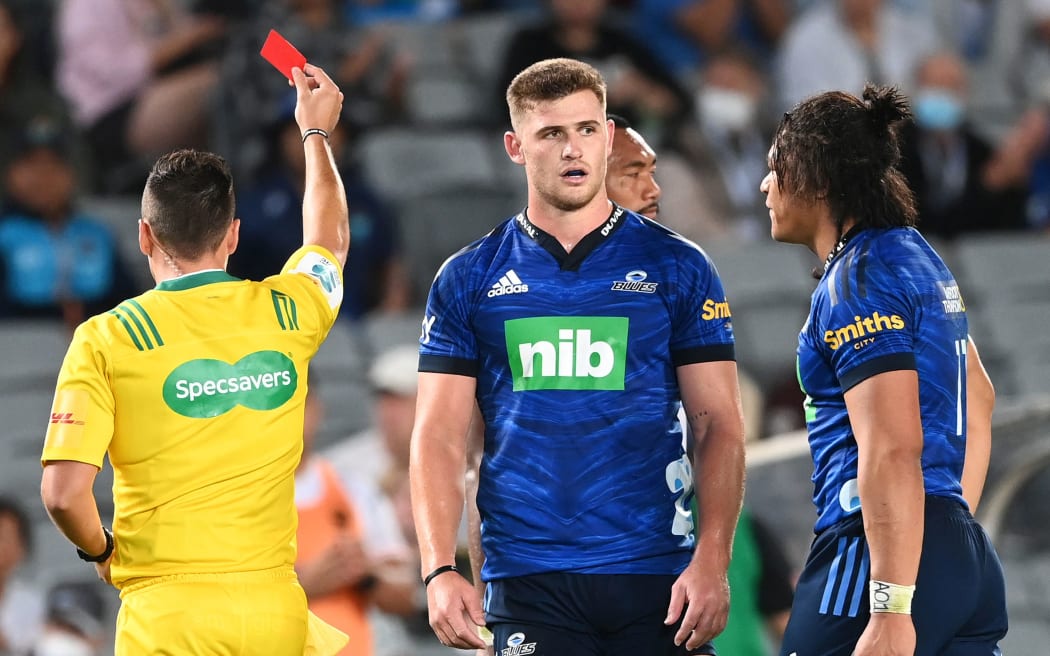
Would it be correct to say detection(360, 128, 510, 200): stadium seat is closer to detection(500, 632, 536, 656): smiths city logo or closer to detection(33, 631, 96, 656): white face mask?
detection(33, 631, 96, 656): white face mask

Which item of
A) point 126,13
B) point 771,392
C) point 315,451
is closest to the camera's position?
point 315,451

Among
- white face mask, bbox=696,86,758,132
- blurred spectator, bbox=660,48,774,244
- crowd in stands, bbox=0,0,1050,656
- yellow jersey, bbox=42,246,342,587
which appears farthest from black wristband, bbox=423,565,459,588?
white face mask, bbox=696,86,758,132

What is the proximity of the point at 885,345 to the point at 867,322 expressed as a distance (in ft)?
0.23

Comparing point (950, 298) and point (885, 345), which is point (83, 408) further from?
point (950, 298)

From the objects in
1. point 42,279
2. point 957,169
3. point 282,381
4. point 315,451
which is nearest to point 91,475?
point 282,381

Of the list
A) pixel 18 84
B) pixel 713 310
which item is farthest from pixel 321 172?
pixel 18 84

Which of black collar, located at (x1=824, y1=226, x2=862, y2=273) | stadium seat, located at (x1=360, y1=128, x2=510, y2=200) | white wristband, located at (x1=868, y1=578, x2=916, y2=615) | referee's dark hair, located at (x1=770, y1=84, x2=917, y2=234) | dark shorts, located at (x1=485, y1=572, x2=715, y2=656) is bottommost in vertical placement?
dark shorts, located at (x1=485, y1=572, x2=715, y2=656)

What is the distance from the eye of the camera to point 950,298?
3.66m

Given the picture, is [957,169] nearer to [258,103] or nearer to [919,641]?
[258,103]

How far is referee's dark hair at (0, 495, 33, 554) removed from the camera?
780 cm

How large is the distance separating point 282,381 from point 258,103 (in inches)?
235

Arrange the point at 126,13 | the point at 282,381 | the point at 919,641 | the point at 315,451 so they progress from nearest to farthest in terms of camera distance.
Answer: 1. the point at 919,641
2. the point at 282,381
3. the point at 315,451
4. the point at 126,13

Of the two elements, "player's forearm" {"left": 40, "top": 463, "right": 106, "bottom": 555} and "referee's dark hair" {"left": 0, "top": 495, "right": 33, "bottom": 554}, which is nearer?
"player's forearm" {"left": 40, "top": 463, "right": 106, "bottom": 555}

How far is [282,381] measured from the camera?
12.5 ft
